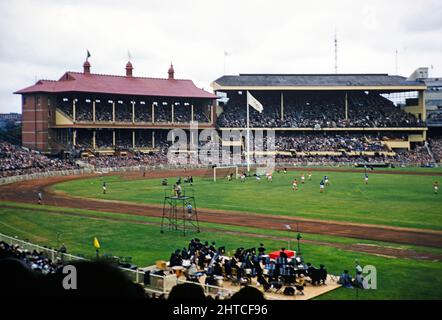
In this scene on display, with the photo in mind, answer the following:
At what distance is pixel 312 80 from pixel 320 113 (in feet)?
24.4

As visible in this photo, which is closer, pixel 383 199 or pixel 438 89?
pixel 383 199

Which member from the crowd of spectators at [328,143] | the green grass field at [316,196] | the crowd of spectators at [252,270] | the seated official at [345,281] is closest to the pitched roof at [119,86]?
the crowd of spectators at [328,143]

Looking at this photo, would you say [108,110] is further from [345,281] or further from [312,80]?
[345,281]

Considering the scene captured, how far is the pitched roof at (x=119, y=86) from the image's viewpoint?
84625mm

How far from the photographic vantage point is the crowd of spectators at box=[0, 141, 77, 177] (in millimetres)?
64100

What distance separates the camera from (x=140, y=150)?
90.9 m

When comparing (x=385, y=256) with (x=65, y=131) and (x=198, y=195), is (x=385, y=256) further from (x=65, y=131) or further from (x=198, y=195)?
(x=65, y=131)

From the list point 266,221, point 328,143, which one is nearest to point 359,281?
point 266,221

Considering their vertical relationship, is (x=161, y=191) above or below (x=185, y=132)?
below

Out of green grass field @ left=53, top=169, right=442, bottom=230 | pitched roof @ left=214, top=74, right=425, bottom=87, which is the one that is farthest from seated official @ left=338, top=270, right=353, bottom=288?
pitched roof @ left=214, top=74, right=425, bottom=87

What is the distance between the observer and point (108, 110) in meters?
91.2

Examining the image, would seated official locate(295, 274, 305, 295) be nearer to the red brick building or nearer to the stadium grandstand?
the stadium grandstand
